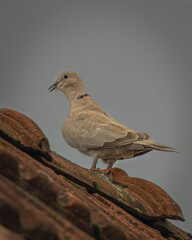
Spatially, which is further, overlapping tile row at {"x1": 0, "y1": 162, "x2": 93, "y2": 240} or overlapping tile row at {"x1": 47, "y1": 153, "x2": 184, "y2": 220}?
overlapping tile row at {"x1": 47, "y1": 153, "x2": 184, "y2": 220}

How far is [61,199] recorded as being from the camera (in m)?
2.02

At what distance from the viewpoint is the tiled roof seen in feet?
4.87

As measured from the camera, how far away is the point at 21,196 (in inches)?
63.0

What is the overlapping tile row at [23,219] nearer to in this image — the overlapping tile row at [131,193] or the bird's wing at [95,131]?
the overlapping tile row at [131,193]

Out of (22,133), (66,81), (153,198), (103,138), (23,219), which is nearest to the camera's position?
(23,219)

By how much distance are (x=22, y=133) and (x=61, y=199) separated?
41.9 inches

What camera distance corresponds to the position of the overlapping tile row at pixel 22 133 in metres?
2.89

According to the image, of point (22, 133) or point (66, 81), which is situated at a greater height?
point (66, 81)

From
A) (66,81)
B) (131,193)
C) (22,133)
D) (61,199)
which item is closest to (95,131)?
(66,81)

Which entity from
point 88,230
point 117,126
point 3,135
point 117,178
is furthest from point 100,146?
point 88,230

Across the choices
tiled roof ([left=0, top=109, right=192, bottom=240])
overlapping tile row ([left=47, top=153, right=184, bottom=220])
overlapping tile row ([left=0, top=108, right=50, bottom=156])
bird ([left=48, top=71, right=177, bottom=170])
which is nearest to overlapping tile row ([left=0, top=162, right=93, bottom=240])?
tiled roof ([left=0, top=109, right=192, bottom=240])

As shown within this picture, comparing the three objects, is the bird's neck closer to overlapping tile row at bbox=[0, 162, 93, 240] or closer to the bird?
the bird

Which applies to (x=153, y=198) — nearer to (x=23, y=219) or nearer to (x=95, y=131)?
(x=95, y=131)

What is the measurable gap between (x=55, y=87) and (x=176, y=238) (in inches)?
182
